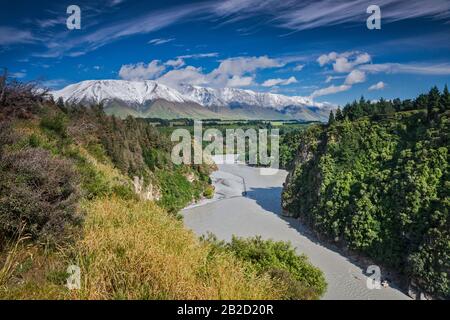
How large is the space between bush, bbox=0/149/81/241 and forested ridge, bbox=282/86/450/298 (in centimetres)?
2869

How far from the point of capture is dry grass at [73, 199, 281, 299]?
17.3ft

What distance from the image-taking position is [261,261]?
51.6 ft

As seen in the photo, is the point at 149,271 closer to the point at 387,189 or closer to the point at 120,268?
the point at 120,268

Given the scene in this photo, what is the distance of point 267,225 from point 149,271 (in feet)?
138

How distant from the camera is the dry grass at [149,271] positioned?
17.3ft

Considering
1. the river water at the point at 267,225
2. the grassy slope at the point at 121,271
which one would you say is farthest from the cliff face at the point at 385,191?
the grassy slope at the point at 121,271

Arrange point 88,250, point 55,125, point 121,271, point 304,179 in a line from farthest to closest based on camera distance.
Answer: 1. point 304,179
2. point 55,125
3. point 88,250
4. point 121,271

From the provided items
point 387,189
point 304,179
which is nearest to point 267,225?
point 304,179

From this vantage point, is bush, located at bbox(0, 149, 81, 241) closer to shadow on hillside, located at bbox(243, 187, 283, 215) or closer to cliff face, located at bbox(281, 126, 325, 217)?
cliff face, located at bbox(281, 126, 325, 217)

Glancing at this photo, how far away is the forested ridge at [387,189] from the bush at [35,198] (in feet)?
94.1

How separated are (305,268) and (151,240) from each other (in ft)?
50.8

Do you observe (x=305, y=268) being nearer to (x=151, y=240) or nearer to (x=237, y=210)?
(x=151, y=240)

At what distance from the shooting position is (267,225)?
154 ft

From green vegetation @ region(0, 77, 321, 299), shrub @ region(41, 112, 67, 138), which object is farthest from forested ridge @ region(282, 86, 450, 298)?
shrub @ region(41, 112, 67, 138)
